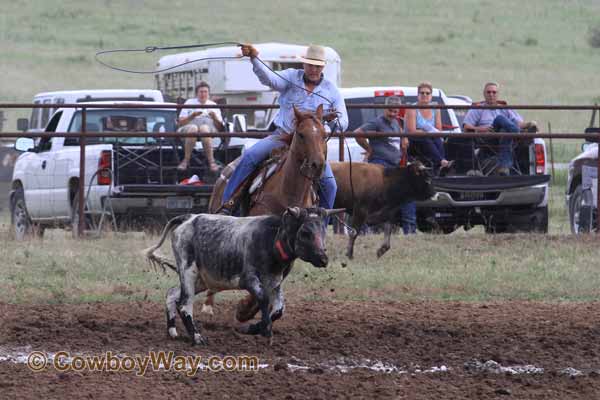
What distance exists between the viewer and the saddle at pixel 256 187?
9.53 metres

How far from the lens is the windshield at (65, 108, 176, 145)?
15.6 metres

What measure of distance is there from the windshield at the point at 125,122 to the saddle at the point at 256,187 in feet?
19.0

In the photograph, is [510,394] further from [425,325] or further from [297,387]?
[425,325]

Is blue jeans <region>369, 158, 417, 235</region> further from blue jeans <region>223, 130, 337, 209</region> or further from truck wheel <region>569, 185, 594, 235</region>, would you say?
blue jeans <region>223, 130, 337, 209</region>

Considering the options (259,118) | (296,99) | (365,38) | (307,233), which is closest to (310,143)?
(296,99)

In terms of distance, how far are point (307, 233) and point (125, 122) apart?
8.46m

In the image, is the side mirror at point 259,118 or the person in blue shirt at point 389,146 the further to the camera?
the side mirror at point 259,118

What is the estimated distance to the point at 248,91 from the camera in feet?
78.7

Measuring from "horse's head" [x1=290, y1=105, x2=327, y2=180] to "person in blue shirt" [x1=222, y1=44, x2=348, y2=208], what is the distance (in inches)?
18.6

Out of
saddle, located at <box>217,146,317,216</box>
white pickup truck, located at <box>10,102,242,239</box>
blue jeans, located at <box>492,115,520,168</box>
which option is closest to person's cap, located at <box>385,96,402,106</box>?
blue jeans, located at <box>492,115,520,168</box>

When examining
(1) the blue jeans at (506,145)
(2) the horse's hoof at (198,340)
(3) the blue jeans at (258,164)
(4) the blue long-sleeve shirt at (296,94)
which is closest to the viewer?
(2) the horse's hoof at (198,340)

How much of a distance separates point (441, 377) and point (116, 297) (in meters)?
3.87

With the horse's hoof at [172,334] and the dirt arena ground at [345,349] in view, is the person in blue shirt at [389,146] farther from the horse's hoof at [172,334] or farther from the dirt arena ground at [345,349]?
the horse's hoof at [172,334]

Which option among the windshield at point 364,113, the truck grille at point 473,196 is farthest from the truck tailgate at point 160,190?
the truck grille at point 473,196
